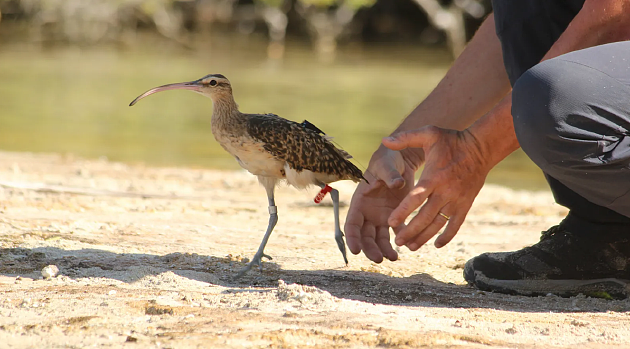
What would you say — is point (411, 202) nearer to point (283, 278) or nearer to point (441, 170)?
point (441, 170)

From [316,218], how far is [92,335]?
3182 mm

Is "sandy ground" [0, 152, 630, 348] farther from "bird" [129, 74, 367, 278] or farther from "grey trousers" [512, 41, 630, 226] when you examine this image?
"grey trousers" [512, 41, 630, 226]

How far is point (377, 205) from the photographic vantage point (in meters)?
3.81

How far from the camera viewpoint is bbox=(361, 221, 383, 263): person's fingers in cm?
362

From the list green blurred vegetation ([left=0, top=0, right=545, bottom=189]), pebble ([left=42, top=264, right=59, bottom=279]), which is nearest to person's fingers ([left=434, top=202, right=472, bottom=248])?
pebble ([left=42, top=264, right=59, bottom=279])

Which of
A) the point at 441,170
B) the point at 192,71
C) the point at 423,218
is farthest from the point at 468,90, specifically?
the point at 192,71

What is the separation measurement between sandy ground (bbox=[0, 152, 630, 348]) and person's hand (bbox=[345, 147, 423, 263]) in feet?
0.53

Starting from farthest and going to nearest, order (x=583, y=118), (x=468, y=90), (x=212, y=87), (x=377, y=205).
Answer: (x=212, y=87), (x=468, y=90), (x=377, y=205), (x=583, y=118)

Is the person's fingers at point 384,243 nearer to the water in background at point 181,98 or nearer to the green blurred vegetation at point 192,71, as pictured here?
the water in background at point 181,98

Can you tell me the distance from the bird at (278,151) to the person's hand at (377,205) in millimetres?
188

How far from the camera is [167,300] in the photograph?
3004 mm

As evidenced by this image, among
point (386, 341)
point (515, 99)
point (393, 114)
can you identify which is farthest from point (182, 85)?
point (393, 114)

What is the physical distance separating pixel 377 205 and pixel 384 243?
0.20m

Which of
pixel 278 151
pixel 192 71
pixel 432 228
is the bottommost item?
pixel 432 228
